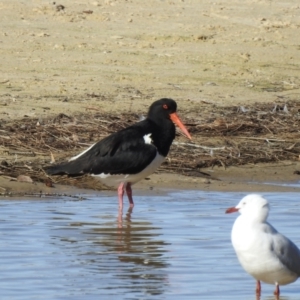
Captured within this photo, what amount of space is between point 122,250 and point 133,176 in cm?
199

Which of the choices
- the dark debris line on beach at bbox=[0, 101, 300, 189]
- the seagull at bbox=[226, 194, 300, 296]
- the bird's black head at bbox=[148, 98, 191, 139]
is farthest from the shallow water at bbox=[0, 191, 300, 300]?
the dark debris line on beach at bbox=[0, 101, 300, 189]

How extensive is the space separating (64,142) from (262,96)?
421 centimetres

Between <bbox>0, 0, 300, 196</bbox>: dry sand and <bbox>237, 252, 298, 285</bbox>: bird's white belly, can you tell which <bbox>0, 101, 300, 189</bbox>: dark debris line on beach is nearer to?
<bbox>0, 0, 300, 196</bbox>: dry sand

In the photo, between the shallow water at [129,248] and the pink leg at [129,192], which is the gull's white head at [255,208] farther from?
the pink leg at [129,192]

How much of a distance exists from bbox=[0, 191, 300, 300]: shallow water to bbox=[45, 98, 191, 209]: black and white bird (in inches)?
10.6

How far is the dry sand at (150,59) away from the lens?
44.0 feet

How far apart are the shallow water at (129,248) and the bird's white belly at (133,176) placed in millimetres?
221

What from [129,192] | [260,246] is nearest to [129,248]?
[129,192]

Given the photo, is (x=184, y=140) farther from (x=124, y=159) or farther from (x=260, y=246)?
(x=260, y=246)

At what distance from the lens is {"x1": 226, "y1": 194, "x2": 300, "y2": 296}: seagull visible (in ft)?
21.9

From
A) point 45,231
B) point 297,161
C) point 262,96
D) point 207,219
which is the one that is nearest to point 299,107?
point 262,96

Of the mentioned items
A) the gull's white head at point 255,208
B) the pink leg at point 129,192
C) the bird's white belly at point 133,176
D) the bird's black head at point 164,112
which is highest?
the bird's black head at point 164,112

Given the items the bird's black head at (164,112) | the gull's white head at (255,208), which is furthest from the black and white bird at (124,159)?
the gull's white head at (255,208)

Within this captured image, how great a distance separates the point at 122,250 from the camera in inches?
330
